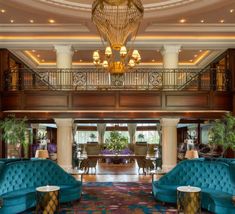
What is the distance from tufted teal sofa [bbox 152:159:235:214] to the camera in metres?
7.18

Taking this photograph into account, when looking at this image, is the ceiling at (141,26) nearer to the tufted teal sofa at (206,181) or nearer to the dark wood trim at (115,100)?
the dark wood trim at (115,100)

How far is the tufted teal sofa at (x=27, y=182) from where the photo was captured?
694cm

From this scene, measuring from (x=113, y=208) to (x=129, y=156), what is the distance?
875cm

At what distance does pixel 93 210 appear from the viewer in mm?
7480

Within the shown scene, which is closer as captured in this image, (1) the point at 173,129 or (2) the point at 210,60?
(1) the point at 173,129

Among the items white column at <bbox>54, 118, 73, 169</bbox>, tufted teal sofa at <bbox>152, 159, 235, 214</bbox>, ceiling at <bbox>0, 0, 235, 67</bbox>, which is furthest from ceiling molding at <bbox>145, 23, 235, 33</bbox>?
tufted teal sofa at <bbox>152, 159, 235, 214</bbox>

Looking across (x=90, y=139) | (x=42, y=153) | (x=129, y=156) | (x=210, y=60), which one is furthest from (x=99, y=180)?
(x=90, y=139)

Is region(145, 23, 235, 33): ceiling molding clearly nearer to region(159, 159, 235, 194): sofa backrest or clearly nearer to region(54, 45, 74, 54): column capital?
region(54, 45, 74, 54): column capital

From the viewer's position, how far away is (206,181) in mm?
8062

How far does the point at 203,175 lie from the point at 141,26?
6.14m

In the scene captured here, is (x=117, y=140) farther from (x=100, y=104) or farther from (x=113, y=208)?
(x=113, y=208)

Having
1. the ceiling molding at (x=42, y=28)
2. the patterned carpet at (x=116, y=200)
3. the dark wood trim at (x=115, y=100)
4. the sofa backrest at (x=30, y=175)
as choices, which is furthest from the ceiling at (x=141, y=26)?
the patterned carpet at (x=116, y=200)

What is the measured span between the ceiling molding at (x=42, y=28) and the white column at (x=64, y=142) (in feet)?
11.5

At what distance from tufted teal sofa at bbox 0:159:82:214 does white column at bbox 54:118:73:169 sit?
5.21 metres
